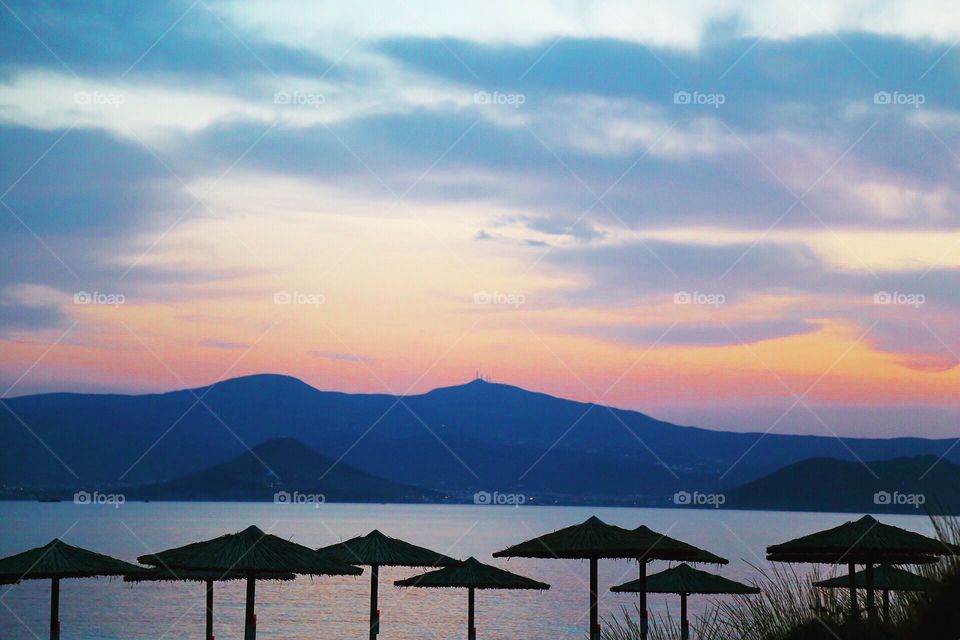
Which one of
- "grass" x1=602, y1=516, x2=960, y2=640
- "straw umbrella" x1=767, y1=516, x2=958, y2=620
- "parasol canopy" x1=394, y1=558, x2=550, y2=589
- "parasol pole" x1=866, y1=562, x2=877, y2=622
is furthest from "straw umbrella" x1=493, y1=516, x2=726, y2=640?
"grass" x1=602, y1=516, x2=960, y2=640

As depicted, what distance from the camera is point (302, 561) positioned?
1723 centimetres

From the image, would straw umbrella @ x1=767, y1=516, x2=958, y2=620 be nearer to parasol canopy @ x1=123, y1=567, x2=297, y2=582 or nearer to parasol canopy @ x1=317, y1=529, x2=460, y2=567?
parasol canopy @ x1=317, y1=529, x2=460, y2=567

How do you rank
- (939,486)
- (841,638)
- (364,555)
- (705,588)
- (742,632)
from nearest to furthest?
(841,638) < (742,632) < (364,555) < (705,588) < (939,486)

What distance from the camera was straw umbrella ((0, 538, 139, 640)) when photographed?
1691 cm

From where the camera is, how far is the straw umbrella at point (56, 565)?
16906 millimetres

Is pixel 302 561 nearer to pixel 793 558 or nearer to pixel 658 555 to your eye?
pixel 658 555

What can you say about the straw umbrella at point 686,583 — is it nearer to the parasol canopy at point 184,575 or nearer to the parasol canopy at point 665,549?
the parasol canopy at point 665,549

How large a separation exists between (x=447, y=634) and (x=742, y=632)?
4162 centimetres

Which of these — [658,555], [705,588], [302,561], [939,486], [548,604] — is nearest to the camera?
[302,561]

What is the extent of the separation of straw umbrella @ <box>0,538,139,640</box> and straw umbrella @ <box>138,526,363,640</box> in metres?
0.65

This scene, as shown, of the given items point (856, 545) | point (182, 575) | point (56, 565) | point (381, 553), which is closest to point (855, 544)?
point (856, 545)

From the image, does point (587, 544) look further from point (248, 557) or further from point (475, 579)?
point (248, 557)

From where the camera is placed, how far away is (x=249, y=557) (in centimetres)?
1689

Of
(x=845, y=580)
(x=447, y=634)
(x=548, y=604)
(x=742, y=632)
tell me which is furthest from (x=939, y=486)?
(x=742, y=632)
